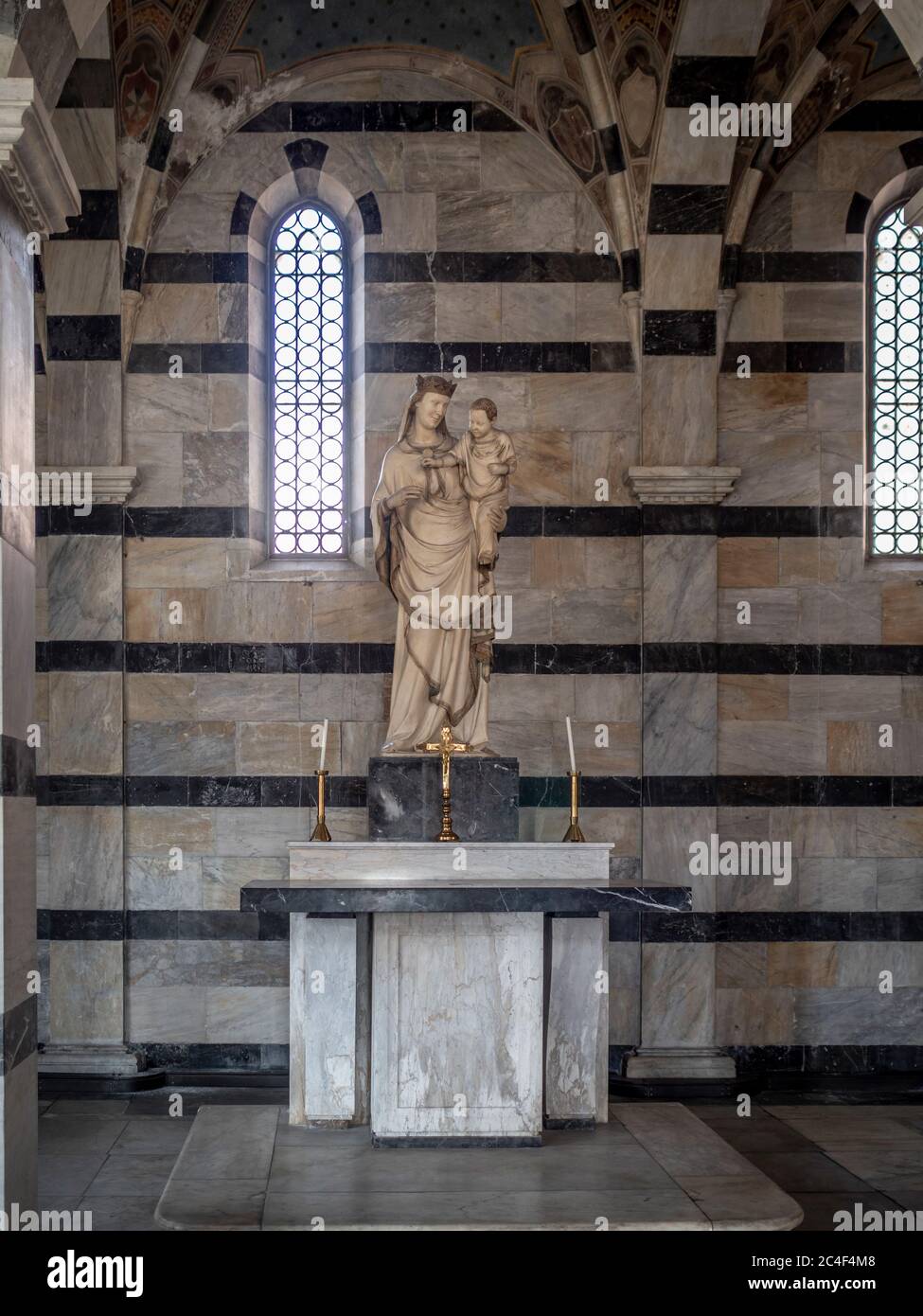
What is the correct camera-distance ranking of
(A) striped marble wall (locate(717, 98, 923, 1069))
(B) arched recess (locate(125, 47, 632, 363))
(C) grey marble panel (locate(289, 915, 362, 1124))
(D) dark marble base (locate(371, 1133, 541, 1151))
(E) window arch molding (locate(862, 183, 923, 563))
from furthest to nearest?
(E) window arch molding (locate(862, 183, 923, 563)) < (B) arched recess (locate(125, 47, 632, 363)) < (A) striped marble wall (locate(717, 98, 923, 1069)) < (C) grey marble panel (locate(289, 915, 362, 1124)) < (D) dark marble base (locate(371, 1133, 541, 1151))

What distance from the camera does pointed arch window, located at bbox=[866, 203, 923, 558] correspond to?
12477 mm

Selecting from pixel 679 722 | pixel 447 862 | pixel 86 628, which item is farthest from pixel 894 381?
pixel 86 628

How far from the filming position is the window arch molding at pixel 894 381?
40.9ft

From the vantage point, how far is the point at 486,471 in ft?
31.3

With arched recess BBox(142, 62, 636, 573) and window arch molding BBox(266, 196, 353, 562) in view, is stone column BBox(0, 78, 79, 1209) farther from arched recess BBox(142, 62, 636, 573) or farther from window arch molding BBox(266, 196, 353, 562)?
window arch molding BBox(266, 196, 353, 562)

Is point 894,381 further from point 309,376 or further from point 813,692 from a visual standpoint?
point 309,376

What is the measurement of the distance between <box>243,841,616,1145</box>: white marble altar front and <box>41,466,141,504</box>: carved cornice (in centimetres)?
404

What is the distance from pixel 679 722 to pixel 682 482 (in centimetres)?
185

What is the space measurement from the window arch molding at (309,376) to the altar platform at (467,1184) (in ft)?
17.2

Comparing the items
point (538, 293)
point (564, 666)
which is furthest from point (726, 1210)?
point (538, 293)

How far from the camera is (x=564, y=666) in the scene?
1204cm

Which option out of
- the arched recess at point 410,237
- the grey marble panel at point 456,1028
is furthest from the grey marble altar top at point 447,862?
the arched recess at point 410,237

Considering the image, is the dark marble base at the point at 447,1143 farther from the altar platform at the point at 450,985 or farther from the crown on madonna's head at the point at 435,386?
the crown on madonna's head at the point at 435,386

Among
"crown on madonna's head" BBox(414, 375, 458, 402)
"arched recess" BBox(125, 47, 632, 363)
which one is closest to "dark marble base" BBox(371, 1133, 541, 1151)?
"crown on madonna's head" BBox(414, 375, 458, 402)
